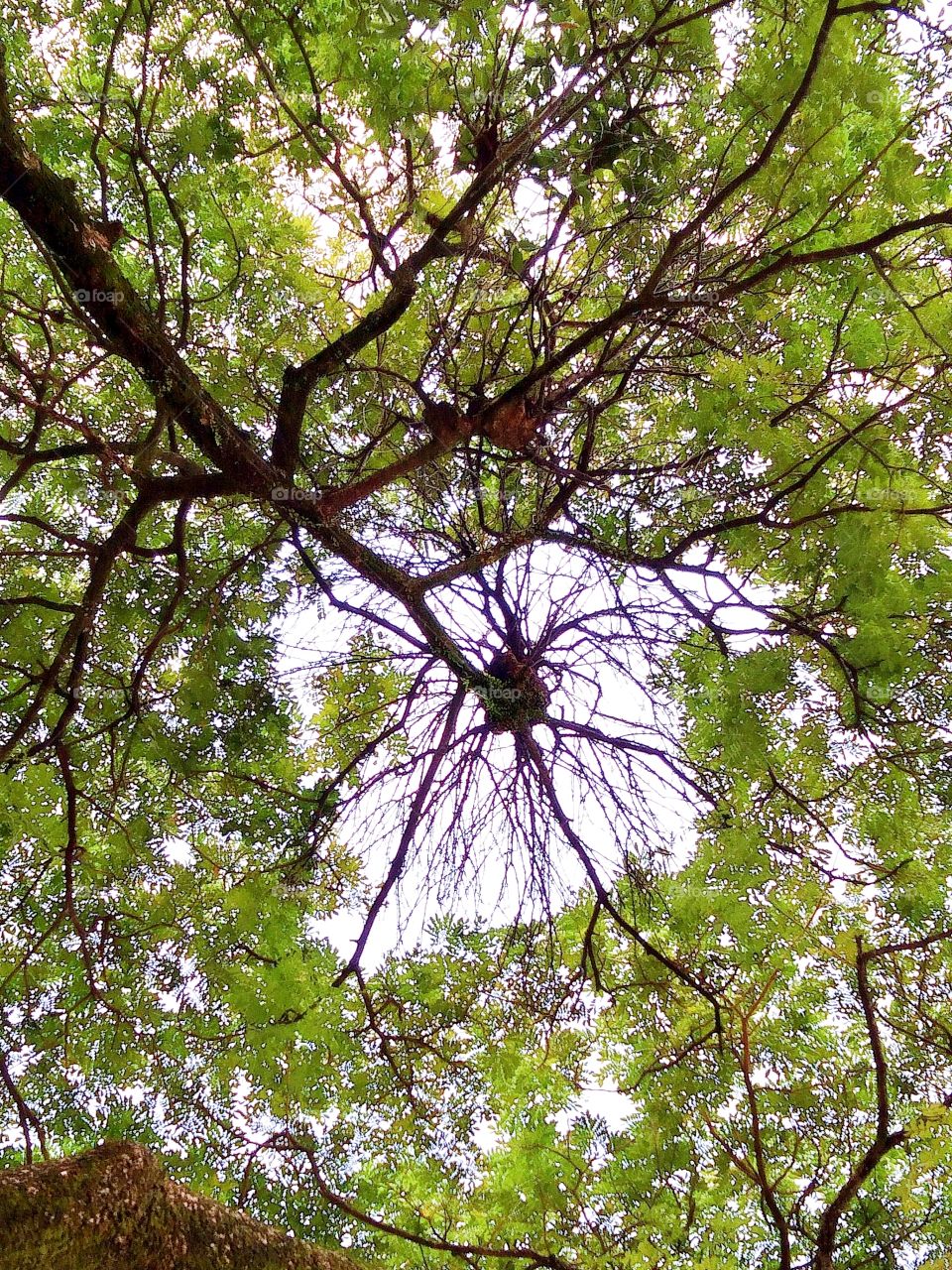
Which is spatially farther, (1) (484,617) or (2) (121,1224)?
(1) (484,617)

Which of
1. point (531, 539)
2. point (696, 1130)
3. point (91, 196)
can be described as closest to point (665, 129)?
point (531, 539)

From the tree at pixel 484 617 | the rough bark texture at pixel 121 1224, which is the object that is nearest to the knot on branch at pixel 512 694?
the tree at pixel 484 617

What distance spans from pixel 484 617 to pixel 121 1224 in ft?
7.01

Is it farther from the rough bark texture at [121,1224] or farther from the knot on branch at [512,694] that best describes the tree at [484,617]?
the rough bark texture at [121,1224]

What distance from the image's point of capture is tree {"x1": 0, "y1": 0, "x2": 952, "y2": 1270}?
2260 millimetres

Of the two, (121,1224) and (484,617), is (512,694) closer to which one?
(484,617)

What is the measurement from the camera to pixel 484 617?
3.00 metres

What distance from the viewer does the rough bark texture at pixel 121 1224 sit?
104 cm

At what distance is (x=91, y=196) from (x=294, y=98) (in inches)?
37.7

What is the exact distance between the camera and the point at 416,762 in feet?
9.65

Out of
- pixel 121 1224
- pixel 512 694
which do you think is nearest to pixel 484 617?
pixel 512 694

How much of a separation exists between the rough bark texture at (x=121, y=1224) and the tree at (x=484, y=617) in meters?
1.20

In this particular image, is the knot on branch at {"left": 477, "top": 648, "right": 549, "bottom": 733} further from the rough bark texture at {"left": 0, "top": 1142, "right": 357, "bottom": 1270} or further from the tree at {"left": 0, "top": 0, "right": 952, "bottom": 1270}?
the rough bark texture at {"left": 0, "top": 1142, "right": 357, "bottom": 1270}

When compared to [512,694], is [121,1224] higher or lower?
lower
